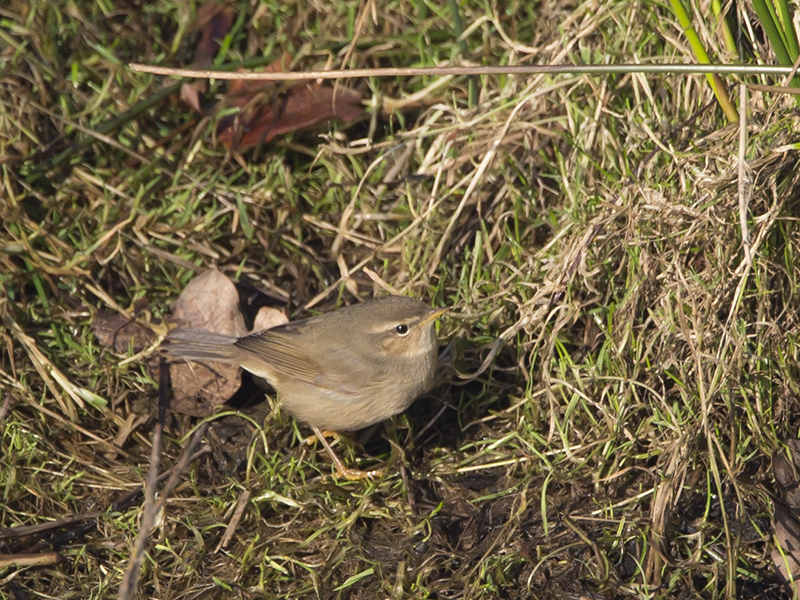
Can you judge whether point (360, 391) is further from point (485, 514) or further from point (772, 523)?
point (772, 523)

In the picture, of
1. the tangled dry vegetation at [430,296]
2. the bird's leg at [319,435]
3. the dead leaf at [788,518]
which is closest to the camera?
the dead leaf at [788,518]

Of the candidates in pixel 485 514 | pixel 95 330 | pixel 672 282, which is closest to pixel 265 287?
pixel 95 330

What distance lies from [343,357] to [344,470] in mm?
650

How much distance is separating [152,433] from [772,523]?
3358 mm

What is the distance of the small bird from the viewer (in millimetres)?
4812

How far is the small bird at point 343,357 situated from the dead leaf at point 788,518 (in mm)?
1849

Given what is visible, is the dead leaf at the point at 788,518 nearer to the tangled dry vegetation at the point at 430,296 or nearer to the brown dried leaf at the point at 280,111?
the tangled dry vegetation at the point at 430,296

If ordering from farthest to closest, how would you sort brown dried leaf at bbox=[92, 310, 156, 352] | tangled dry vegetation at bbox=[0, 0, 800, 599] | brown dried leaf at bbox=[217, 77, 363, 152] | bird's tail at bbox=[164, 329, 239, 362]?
1. brown dried leaf at bbox=[217, 77, 363, 152]
2. brown dried leaf at bbox=[92, 310, 156, 352]
3. bird's tail at bbox=[164, 329, 239, 362]
4. tangled dry vegetation at bbox=[0, 0, 800, 599]

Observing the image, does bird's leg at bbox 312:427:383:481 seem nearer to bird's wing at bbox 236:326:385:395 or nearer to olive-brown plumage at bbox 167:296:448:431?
olive-brown plumage at bbox 167:296:448:431

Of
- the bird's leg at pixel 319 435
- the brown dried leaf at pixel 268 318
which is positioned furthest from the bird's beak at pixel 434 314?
the brown dried leaf at pixel 268 318

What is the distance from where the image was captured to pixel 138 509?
459 cm

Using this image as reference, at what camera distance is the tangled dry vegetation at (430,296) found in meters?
4.28

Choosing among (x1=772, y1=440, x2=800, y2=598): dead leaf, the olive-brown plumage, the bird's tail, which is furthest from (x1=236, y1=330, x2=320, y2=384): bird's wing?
(x1=772, y1=440, x2=800, y2=598): dead leaf

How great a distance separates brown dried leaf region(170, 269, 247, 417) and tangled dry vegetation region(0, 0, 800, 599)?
0.13 m
